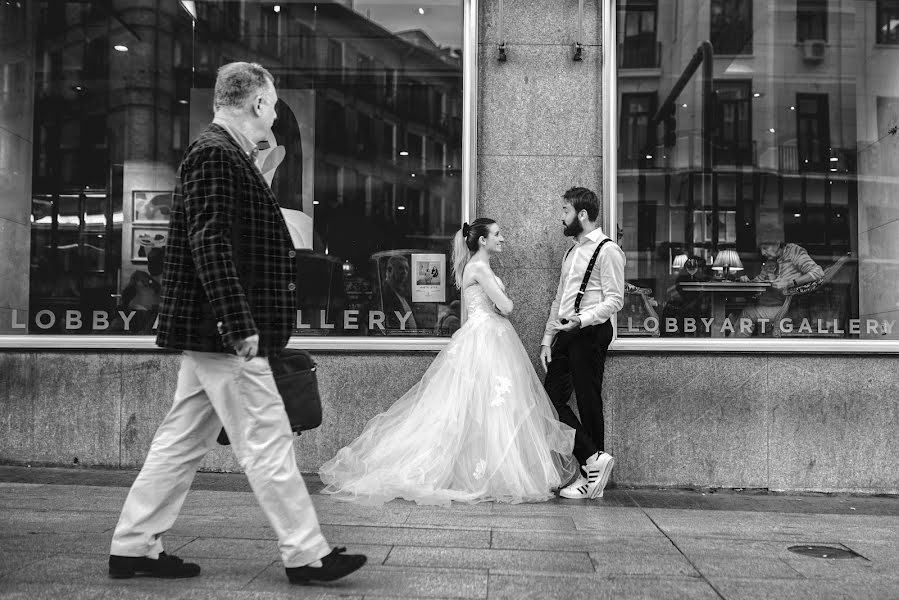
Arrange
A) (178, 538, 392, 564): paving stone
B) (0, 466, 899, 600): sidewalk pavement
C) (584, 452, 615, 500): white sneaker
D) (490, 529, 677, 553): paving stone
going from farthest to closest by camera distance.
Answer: (584, 452, 615, 500): white sneaker, (490, 529, 677, 553): paving stone, (178, 538, 392, 564): paving stone, (0, 466, 899, 600): sidewalk pavement

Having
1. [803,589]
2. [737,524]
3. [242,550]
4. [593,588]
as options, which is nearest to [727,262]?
[737,524]

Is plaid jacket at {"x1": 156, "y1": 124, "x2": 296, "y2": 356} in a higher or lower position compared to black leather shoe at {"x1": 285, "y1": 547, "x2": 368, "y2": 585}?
higher

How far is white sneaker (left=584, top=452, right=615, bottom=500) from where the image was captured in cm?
634

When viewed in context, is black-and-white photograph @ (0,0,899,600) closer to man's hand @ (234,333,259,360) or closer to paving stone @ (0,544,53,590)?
paving stone @ (0,544,53,590)

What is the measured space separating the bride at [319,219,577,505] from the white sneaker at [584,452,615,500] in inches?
8.0

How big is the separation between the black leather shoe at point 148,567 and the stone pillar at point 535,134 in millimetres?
3752

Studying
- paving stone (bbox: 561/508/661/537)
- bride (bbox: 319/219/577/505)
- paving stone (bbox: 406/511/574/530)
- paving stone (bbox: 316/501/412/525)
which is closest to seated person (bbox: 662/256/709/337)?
bride (bbox: 319/219/577/505)

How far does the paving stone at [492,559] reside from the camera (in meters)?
4.26

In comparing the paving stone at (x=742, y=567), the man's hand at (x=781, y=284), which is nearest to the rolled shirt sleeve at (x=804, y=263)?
the man's hand at (x=781, y=284)

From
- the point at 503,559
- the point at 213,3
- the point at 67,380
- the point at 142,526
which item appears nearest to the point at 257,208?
the point at 142,526

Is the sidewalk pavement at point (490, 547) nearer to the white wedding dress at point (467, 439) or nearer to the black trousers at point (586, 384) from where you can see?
the white wedding dress at point (467, 439)

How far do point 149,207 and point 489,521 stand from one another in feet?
14.1

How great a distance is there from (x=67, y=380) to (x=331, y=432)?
2.16m

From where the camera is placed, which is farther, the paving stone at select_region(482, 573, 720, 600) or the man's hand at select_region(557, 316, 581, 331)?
the man's hand at select_region(557, 316, 581, 331)
